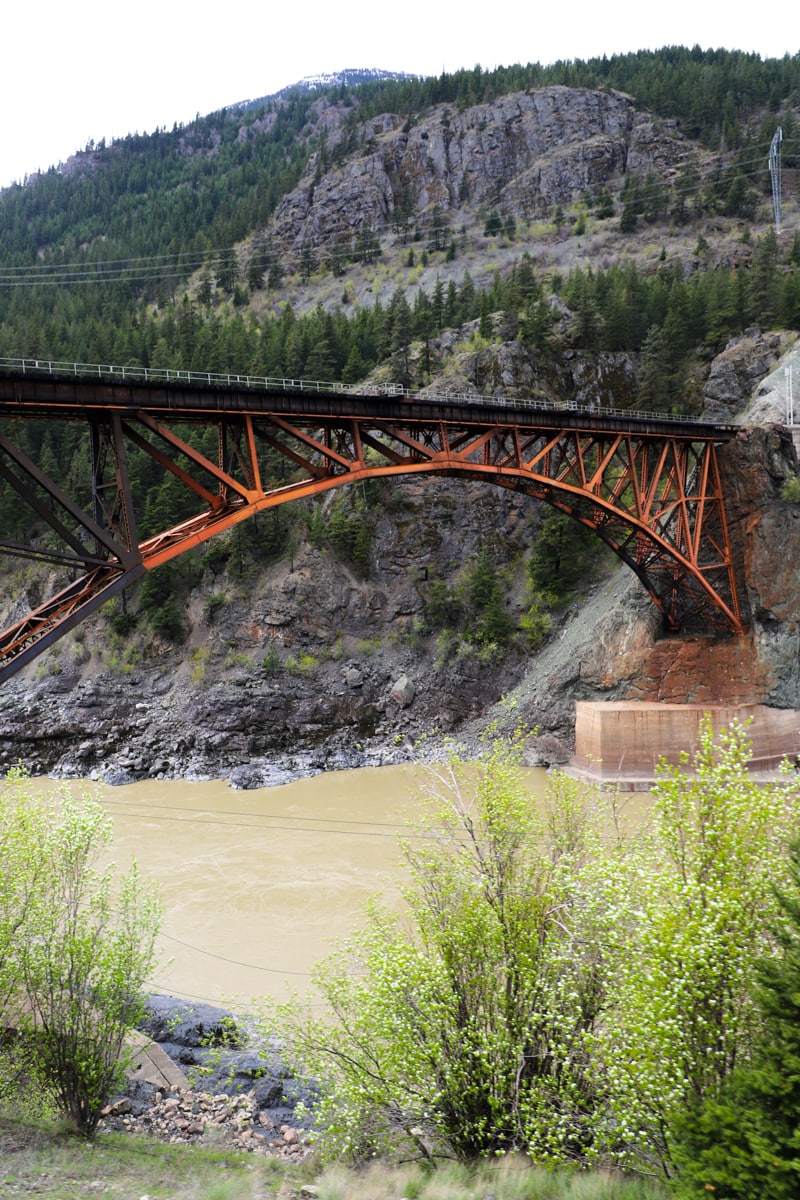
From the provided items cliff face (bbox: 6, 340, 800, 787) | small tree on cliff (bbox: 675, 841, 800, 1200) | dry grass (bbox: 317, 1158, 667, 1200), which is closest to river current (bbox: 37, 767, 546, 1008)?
cliff face (bbox: 6, 340, 800, 787)

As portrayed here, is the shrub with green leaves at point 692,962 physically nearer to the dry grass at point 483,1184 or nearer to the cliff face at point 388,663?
the dry grass at point 483,1184

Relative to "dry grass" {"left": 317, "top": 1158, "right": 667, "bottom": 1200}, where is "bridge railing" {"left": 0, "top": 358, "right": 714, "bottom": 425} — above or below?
above

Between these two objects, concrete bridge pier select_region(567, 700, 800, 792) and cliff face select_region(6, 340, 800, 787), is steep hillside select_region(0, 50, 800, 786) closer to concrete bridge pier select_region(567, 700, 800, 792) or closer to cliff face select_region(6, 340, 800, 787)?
cliff face select_region(6, 340, 800, 787)

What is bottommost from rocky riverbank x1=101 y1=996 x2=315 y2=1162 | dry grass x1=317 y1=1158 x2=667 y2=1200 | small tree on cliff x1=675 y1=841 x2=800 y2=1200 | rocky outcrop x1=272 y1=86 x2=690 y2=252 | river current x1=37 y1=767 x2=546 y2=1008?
river current x1=37 y1=767 x2=546 y2=1008

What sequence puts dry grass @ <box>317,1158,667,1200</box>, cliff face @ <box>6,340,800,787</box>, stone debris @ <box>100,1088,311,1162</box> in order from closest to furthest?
1. dry grass @ <box>317,1158,667,1200</box>
2. stone debris @ <box>100,1088,311,1162</box>
3. cliff face @ <box>6,340,800,787</box>

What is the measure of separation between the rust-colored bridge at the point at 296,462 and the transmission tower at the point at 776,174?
39.4 m

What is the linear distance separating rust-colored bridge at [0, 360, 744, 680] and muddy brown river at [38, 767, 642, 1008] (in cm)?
501

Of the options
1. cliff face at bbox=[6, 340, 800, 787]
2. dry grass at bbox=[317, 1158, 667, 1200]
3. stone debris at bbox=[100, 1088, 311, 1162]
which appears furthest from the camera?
cliff face at bbox=[6, 340, 800, 787]

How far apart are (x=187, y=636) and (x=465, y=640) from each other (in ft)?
50.1

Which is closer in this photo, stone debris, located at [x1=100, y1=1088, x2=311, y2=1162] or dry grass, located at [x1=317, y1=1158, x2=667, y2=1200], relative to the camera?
dry grass, located at [x1=317, y1=1158, x2=667, y2=1200]

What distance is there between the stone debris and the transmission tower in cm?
7224

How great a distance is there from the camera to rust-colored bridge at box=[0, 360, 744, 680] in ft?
48.5

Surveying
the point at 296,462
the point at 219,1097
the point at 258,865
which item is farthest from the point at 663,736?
the point at 219,1097

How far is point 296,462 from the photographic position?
2266cm
